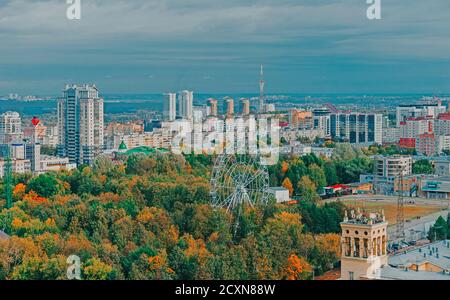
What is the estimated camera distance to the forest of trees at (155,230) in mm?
4066

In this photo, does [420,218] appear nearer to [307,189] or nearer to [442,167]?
[307,189]

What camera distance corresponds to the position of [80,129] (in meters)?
12.4

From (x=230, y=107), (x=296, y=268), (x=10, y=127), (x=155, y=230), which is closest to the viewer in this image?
(x=296, y=268)

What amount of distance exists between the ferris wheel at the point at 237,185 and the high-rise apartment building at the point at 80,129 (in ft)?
16.8

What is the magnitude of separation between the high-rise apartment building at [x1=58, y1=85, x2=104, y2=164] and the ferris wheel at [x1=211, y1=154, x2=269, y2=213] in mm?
5109

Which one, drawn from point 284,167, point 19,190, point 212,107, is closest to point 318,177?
point 284,167

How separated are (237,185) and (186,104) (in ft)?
11.3

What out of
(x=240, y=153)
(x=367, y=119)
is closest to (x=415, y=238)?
(x=240, y=153)

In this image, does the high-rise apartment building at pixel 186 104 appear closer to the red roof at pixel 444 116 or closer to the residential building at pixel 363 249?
the red roof at pixel 444 116

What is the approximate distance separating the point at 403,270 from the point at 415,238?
2151 mm

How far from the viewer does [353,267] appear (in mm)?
3031

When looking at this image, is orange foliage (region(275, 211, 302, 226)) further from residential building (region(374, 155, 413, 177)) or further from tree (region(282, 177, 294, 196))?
residential building (region(374, 155, 413, 177))
